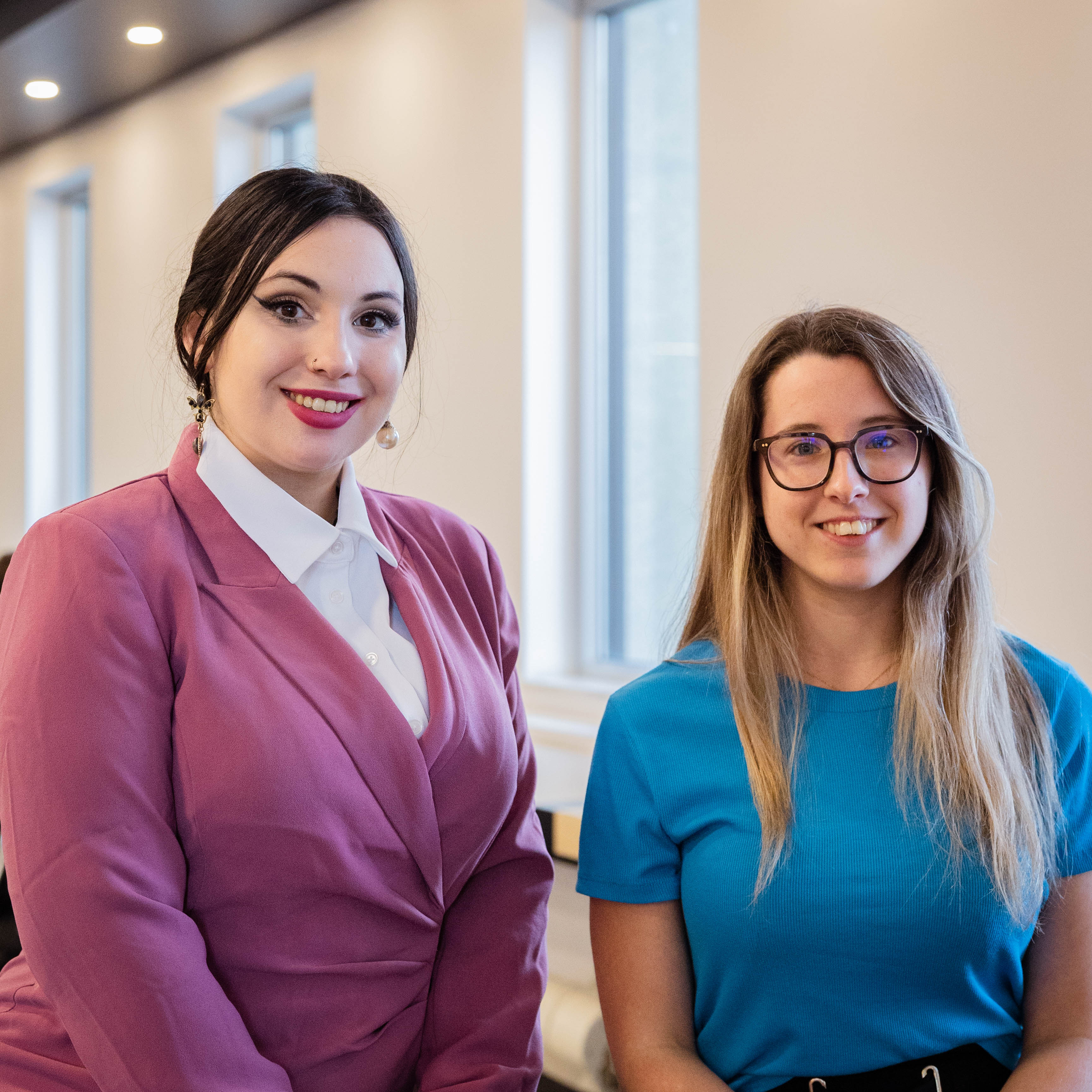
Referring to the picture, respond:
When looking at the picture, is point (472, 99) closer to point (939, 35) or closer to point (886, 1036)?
point (939, 35)

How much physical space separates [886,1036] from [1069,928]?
0.89 ft

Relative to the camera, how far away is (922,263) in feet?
7.04

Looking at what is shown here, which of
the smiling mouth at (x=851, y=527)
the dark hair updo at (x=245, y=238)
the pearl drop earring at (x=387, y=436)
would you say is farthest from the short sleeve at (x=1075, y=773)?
the dark hair updo at (x=245, y=238)

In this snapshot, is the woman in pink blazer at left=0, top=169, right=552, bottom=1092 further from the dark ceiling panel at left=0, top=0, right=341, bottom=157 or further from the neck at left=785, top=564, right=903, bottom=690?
the dark ceiling panel at left=0, top=0, right=341, bottom=157

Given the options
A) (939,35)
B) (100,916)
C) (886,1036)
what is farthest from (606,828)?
(939,35)

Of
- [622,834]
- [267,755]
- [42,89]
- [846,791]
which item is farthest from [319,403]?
[42,89]

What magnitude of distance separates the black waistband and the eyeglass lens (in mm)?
662

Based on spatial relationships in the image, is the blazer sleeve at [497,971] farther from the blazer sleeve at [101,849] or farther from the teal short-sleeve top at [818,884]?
the blazer sleeve at [101,849]

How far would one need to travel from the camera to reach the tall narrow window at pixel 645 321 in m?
3.01

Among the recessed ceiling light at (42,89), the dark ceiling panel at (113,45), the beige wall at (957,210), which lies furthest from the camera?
the recessed ceiling light at (42,89)

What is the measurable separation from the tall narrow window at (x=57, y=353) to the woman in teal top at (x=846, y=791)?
4.56 metres

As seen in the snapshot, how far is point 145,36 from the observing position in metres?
3.82

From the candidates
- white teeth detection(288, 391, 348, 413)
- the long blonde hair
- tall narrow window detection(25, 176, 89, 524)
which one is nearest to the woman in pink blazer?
white teeth detection(288, 391, 348, 413)

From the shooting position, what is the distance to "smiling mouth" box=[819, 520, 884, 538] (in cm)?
135
